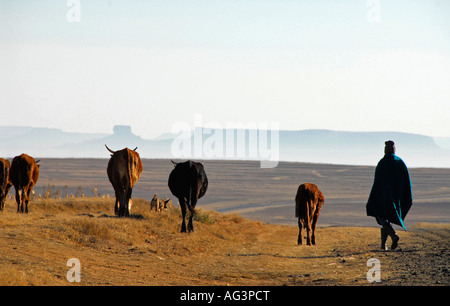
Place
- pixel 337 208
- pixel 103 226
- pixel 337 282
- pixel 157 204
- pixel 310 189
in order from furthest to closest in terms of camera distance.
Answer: pixel 337 208 → pixel 157 204 → pixel 310 189 → pixel 103 226 → pixel 337 282

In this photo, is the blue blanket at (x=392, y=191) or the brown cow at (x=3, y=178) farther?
the brown cow at (x=3, y=178)

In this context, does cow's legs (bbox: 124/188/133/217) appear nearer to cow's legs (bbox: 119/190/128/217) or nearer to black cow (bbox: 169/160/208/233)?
cow's legs (bbox: 119/190/128/217)

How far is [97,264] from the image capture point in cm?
1323

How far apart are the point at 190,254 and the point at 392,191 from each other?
18.6 ft

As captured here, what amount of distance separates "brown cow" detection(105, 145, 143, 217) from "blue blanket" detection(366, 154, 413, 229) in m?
7.76

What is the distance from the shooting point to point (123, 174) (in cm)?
1989

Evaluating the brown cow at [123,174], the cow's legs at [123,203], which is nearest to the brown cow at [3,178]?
the brown cow at [123,174]

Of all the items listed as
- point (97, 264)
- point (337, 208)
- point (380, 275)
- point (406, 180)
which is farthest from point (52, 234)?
point (337, 208)

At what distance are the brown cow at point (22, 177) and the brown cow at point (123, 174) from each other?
8.80 feet

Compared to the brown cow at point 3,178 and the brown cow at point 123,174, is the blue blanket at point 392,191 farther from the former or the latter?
the brown cow at point 3,178

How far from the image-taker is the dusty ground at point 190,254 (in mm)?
12039

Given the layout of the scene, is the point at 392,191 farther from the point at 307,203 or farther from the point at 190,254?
the point at 190,254
